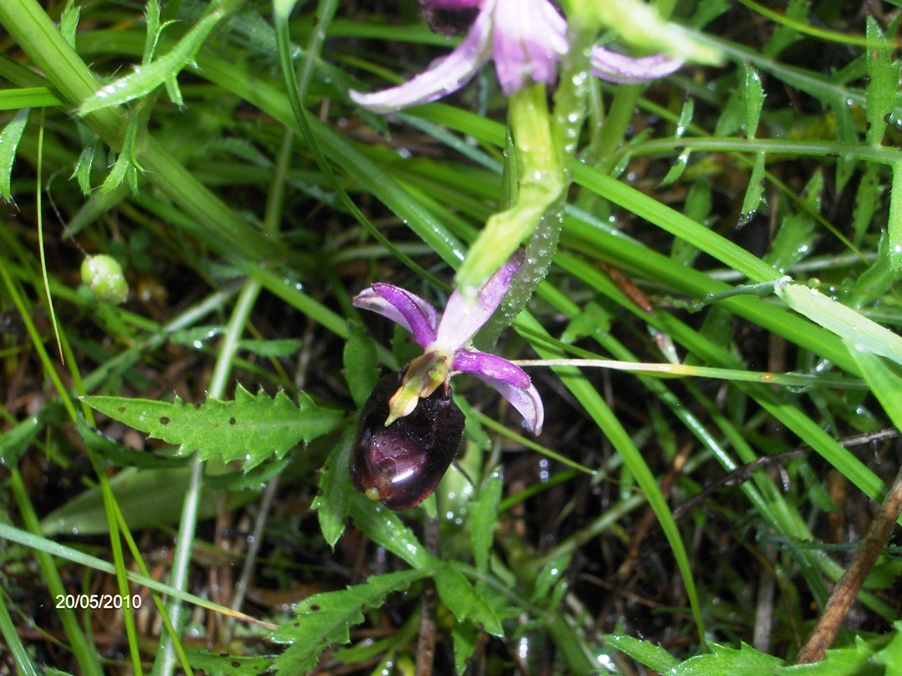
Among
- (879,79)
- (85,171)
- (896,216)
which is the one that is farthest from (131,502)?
(879,79)

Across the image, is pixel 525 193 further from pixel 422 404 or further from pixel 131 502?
pixel 131 502

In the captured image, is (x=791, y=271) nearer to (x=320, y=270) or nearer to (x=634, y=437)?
(x=634, y=437)

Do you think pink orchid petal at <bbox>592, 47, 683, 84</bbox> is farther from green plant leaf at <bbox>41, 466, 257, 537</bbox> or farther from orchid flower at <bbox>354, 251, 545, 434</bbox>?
green plant leaf at <bbox>41, 466, 257, 537</bbox>

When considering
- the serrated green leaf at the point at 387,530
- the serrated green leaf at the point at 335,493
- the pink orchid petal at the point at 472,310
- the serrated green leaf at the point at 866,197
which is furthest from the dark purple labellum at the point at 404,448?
the serrated green leaf at the point at 866,197

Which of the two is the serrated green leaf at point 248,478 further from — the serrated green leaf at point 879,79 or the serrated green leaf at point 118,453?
the serrated green leaf at point 879,79

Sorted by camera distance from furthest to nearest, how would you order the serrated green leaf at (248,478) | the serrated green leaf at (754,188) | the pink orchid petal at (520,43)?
the serrated green leaf at (248,478) < the serrated green leaf at (754,188) < the pink orchid petal at (520,43)

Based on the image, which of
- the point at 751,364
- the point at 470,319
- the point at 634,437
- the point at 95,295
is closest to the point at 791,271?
the point at 751,364

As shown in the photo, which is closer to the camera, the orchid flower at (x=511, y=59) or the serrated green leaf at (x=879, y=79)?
the orchid flower at (x=511, y=59)
